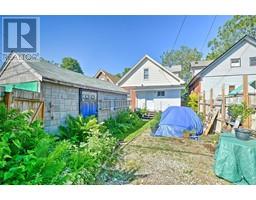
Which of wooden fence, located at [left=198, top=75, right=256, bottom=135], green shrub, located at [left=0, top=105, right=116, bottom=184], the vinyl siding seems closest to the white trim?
green shrub, located at [left=0, top=105, right=116, bottom=184]

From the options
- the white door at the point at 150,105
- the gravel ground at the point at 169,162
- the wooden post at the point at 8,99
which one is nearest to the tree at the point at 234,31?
the white door at the point at 150,105

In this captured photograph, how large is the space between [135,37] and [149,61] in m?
7.83

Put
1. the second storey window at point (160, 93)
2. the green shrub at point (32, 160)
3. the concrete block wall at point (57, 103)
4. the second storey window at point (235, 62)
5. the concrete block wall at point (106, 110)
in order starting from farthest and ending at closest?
the second storey window at point (160, 93) < the second storey window at point (235, 62) < the concrete block wall at point (106, 110) < the concrete block wall at point (57, 103) < the green shrub at point (32, 160)

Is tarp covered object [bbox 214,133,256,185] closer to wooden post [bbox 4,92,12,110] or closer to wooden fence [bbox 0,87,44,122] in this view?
wooden fence [bbox 0,87,44,122]

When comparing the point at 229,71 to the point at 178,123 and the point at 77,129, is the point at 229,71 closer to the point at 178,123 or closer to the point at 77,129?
the point at 178,123

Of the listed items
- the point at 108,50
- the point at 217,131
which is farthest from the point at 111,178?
the point at 217,131

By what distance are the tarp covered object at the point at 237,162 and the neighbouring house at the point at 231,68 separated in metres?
7.11

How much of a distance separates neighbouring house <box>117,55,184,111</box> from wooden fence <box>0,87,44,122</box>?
826 centimetres

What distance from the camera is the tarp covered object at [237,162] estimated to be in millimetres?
3221

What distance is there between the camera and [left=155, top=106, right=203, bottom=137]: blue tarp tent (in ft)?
21.0

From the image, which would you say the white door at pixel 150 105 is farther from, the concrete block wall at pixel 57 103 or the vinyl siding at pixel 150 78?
the concrete block wall at pixel 57 103

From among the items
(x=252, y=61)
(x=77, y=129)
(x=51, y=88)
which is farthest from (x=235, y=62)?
(x=51, y=88)

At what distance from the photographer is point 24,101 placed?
3686 millimetres
